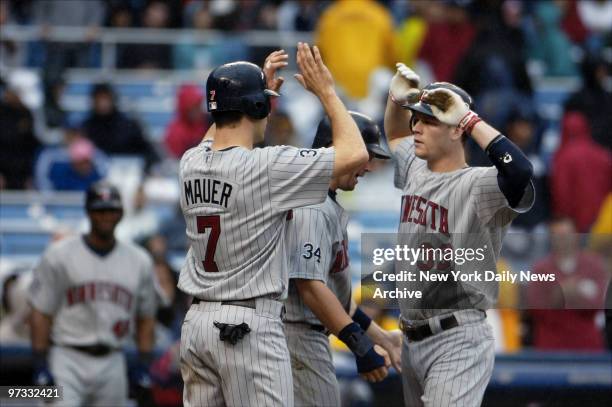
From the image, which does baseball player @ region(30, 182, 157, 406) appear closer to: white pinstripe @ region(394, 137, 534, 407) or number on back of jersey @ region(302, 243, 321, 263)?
number on back of jersey @ region(302, 243, 321, 263)

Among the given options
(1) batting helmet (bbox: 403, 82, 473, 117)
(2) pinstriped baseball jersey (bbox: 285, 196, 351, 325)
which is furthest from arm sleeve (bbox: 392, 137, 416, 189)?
(1) batting helmet (bbox: 403, 82, 473, 117)

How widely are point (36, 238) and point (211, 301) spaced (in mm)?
6551

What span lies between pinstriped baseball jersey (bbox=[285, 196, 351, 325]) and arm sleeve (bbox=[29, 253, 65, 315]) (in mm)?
2536

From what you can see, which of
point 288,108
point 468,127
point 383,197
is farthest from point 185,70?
point 468,127

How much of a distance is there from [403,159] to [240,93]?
1294 mm

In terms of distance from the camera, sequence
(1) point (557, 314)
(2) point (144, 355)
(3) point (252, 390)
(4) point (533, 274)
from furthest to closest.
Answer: (1) point (557, 314) → (2) point (144, 355) → (4) point (533, 274) → (3) point (252, 390)

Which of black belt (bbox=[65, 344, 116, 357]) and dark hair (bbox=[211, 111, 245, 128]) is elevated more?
dark hair (bbox=[211, 111, 245, 128])

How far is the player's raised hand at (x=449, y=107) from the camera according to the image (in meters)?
5.79

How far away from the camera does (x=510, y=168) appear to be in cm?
557

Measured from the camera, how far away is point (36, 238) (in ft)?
38.9

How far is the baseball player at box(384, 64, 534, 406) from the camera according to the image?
5836 mm

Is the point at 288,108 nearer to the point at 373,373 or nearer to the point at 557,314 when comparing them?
the point at 557,314

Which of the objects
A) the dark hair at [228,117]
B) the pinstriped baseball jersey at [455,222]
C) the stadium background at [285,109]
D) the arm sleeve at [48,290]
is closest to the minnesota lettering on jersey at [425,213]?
the pinstriped baseball jersey at [455,222]

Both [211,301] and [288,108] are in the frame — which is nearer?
[211,301]
